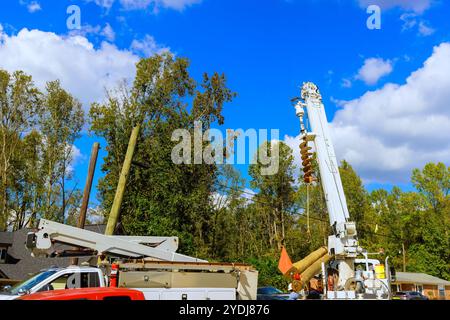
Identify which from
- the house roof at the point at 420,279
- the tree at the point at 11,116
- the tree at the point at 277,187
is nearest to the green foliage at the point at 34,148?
the tree at the point at 11,116

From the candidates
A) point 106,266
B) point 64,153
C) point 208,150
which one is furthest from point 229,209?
point 106,266

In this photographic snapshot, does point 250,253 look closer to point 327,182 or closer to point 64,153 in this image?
point 64,153

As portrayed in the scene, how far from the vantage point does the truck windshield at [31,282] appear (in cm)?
951

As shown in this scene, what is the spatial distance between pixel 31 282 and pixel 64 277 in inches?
28.5

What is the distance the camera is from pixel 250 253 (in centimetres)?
5178

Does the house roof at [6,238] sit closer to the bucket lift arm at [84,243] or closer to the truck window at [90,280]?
the bucket lift arm at [84,243]

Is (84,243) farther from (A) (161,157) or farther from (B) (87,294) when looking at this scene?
(A) (161,157)

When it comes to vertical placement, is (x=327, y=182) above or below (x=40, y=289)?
above

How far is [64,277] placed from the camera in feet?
33.2

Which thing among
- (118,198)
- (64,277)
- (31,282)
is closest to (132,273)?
(64,277)

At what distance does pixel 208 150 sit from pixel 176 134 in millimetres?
3474

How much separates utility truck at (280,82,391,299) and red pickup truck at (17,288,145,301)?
876 centimetres

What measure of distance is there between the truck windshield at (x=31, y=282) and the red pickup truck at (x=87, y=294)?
709mm

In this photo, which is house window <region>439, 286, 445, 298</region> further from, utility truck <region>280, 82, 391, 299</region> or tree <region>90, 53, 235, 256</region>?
utility truck <region>280, 82, 391, 299</region>
